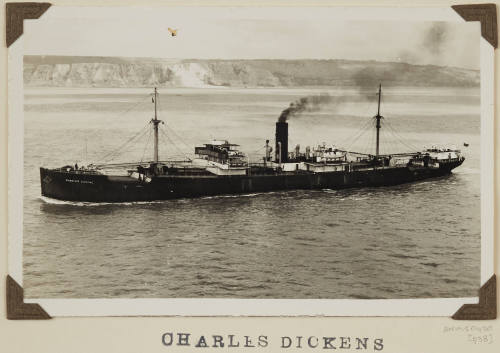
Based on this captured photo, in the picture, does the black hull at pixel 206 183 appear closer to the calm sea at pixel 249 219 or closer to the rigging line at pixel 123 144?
the calm sea at pixel 249 219

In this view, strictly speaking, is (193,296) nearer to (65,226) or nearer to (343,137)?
(65,226)

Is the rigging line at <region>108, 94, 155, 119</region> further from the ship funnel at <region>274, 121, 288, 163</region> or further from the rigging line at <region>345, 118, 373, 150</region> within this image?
the rigging line at <region>345, 118, 373, 150</region>

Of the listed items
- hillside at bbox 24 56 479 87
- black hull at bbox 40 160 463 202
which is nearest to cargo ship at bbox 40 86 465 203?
black hull at bbox 40 160 463 202

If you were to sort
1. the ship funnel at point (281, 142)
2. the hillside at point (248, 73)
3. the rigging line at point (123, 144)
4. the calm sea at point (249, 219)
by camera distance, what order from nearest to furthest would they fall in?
the calm sea at point (249, 219)
the hillside at point (248, 73)
the rigging line at point (123, 144)
the ship funnel at point (281, 142)

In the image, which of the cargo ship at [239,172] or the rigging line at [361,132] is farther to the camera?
the rigging line at [361,132]

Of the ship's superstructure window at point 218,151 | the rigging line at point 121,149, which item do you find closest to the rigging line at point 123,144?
the rigging line at point 121,149

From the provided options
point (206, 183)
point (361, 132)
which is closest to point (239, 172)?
point (206, 183)

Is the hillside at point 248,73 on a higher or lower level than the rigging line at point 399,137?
higher

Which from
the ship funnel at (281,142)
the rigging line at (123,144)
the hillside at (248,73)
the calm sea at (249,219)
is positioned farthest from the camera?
A: the ship funnel at (281,142)
